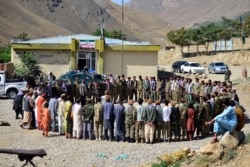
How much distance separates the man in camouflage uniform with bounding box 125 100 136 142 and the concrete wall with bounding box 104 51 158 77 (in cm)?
2165

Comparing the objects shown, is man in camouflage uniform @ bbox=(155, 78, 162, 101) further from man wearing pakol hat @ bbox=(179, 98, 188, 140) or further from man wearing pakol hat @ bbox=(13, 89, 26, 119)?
man wearing pakol hat @ bbox=(179, 98, 188, 140)

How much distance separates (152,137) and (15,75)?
20797mm

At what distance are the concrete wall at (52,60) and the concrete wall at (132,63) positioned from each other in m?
3.04

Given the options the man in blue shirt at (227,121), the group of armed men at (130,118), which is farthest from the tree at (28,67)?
the man in blue shirt at (227,121)

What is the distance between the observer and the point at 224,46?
3063 inches

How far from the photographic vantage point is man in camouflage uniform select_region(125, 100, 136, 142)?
60.0 ft

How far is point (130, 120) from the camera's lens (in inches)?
722

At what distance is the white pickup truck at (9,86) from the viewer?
3069cm

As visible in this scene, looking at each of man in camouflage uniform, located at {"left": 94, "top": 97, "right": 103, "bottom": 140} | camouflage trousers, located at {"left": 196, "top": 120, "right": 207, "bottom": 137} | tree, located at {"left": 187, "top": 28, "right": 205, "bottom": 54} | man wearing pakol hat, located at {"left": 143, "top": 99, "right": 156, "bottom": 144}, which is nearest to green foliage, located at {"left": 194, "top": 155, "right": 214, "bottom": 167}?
man wearing pakol hat, located at {"left": 143, "top": 99, "right": 156, "bottom": 144}

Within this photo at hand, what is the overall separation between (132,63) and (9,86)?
1201 cm

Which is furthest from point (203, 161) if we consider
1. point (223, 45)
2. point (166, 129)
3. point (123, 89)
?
point (223, 45)

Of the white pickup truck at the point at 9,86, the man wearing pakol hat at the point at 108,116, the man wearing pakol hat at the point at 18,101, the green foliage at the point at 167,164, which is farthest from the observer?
the white pickup truck at the point at 9,86

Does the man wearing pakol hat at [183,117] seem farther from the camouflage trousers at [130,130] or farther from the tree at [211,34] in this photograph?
the tree at [211,34]

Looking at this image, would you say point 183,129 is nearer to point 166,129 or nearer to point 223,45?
point 166,129
